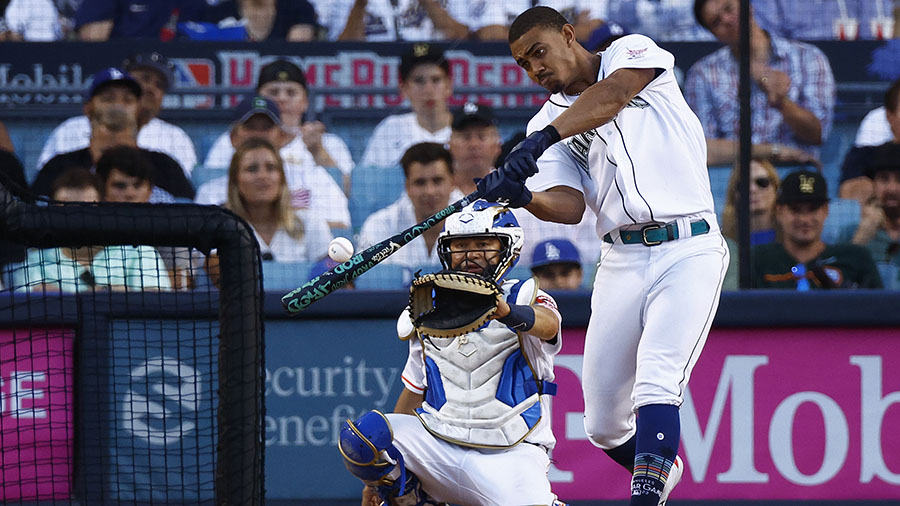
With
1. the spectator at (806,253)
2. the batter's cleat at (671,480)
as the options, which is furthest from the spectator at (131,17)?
the batter's cleat at (671,480)

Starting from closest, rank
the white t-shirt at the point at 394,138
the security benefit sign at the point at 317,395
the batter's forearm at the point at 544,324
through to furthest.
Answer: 1. the batter's forearm at the point at 544,324
2. the security benefit sign at the point at 317,395
3. the white t-shirt at the point at 394,138

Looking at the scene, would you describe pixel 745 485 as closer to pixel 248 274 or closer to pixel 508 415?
pixel 508 415

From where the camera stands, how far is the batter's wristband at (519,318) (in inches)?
142

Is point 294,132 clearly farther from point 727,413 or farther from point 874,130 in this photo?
point 874,130

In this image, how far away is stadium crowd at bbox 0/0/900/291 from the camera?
5492 mm

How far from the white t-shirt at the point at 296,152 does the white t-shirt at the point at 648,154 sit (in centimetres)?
263

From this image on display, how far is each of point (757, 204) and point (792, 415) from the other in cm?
103

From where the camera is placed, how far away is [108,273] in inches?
200

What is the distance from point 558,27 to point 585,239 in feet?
7.43

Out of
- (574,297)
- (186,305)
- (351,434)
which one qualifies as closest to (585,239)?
(574,297)

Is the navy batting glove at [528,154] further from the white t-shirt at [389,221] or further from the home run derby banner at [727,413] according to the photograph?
the white t-shirt at [389,221]

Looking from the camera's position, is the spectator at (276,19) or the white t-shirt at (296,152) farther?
the spectator at (276,19)

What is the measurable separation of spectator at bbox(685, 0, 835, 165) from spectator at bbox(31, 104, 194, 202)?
9.13 feet

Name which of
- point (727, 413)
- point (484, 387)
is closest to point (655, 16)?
point (727, 413)
